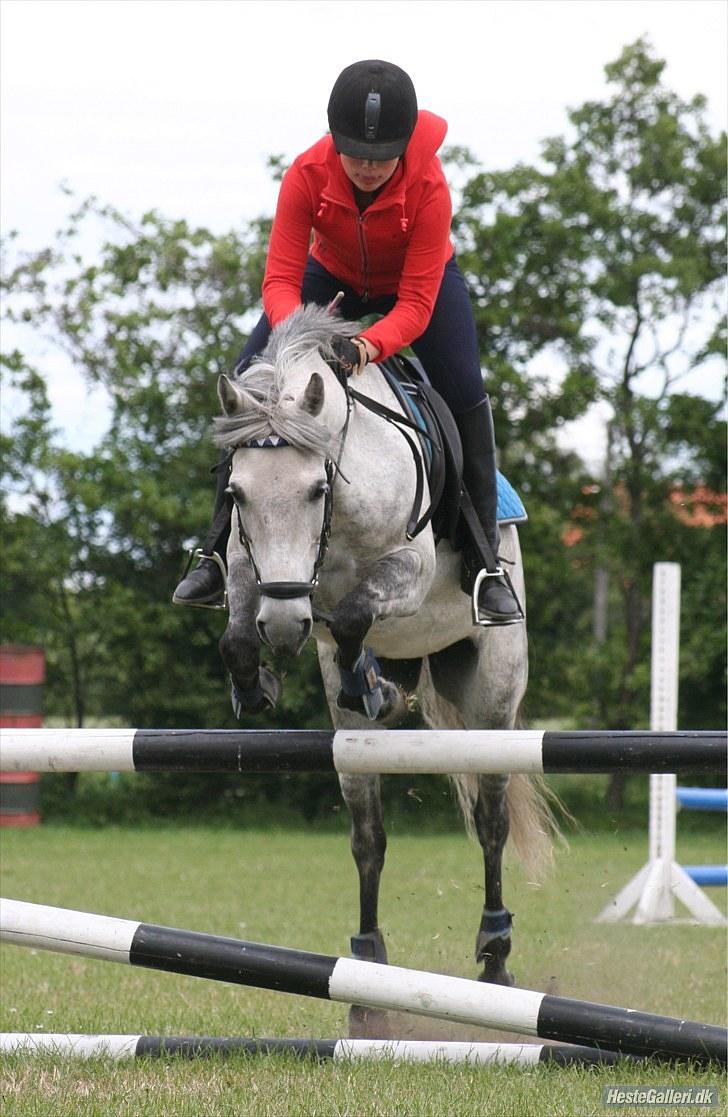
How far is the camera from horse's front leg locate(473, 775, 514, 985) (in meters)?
4.73

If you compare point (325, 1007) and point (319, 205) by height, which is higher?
point (319, 205)

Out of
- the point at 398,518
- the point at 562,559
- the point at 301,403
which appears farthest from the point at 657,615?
the point at 562,559

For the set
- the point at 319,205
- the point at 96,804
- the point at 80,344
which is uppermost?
the point at 80,344

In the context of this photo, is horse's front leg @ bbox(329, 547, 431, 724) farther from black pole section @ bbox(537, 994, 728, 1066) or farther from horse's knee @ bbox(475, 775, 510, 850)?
horse's knee @ bbox(475, 775, 510, 850)

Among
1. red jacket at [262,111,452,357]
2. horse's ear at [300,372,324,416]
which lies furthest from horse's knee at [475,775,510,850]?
horse's ear at [300,372,324,416]

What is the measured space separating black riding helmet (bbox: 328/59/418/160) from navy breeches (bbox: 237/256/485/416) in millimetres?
641

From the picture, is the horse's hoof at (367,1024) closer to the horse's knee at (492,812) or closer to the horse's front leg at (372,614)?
the horse's knee at (492,812)

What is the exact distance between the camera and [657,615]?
7.91 m

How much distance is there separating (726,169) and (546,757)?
48.8 feet

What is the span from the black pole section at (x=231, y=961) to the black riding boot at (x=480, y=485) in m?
1.38

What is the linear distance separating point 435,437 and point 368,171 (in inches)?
33.4

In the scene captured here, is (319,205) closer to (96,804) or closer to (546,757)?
(546,757)

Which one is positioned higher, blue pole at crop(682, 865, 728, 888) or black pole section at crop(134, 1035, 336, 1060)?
black pole section at crop(134, 1035, 336, 1060)

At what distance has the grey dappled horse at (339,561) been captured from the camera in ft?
10.9
